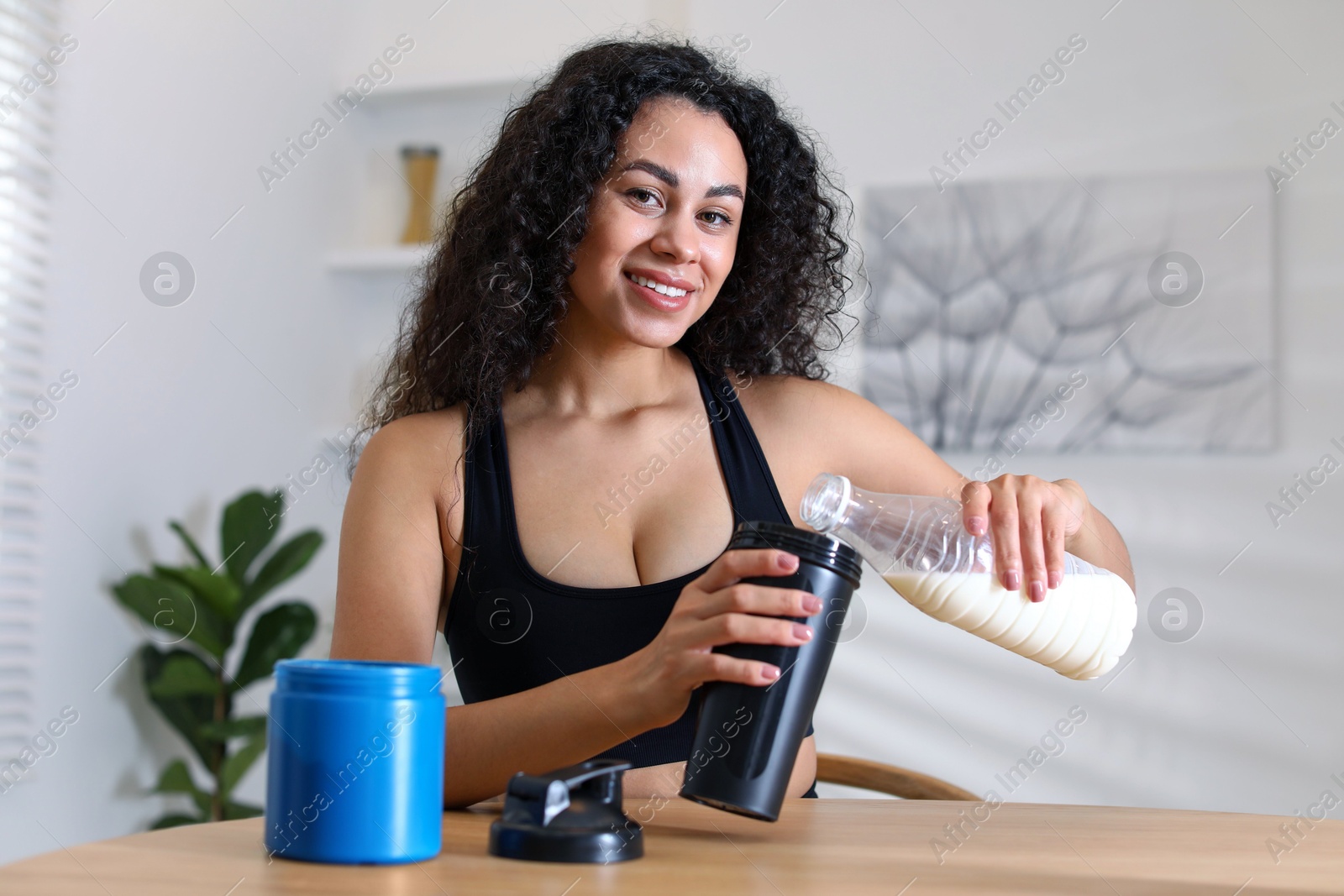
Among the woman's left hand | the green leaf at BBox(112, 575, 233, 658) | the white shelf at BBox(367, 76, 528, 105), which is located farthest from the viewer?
the white shelf at BBox(367, 76, 528, 105)

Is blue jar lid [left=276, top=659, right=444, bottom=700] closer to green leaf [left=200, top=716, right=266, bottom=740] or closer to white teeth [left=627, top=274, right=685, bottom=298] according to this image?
white teeth [left=627, top=274, right=685, bottom=298]

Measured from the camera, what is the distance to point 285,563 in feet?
8.02

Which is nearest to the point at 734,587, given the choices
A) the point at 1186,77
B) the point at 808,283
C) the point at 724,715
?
the point at 724,715

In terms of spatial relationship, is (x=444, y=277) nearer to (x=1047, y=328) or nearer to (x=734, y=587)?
(x=734, y=587)

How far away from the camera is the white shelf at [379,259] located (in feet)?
9.67

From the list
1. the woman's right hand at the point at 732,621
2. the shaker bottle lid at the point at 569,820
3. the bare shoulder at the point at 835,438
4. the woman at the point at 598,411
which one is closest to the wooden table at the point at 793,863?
the shaker bottle lid at the point at 569,820

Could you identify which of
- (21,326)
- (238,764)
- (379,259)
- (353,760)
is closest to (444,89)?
(379,259)

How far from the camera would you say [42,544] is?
2125mm

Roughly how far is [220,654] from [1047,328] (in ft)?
6.29

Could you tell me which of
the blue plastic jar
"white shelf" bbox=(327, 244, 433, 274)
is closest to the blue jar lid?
the blue plastic jar

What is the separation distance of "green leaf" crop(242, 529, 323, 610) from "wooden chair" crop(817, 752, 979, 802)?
1.40 m

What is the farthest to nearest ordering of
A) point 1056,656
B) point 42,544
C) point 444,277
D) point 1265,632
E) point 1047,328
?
point 1047,328 < point 1265,632 < point 42,544 < point 444,277 < point 1056,656

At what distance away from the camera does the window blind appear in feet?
6.70

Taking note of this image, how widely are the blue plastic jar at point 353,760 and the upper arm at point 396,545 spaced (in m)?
0.43
